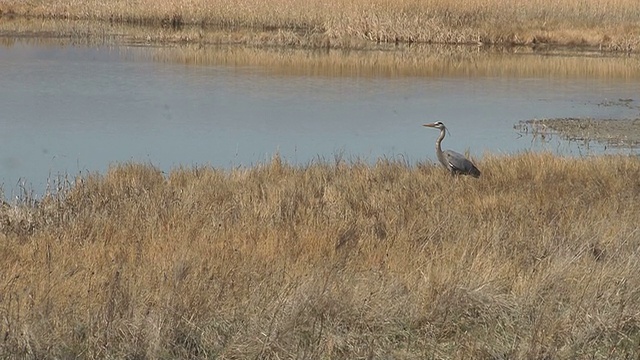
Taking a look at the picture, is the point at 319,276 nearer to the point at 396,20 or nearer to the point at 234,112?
the point at 234,112

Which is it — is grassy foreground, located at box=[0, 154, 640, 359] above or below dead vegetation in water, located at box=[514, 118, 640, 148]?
above

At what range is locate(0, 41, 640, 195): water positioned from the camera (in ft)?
40.4

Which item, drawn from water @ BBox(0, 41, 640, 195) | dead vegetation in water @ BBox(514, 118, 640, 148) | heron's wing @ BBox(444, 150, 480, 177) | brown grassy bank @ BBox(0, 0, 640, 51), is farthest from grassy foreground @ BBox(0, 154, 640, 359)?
brown grassy bank @ BBox(0, 0, 640, 51)

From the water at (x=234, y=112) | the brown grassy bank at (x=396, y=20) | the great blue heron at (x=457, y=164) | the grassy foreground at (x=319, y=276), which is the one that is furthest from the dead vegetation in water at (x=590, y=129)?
the brown grassy bank at (x=396, y=20)

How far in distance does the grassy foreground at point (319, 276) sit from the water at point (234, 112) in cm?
302

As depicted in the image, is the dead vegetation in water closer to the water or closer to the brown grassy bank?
the water

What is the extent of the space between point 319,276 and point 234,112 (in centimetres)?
1080

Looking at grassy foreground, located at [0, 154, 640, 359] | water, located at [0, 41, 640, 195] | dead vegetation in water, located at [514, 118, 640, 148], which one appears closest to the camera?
grassy foreground, located at [0, 154, 640, 359]

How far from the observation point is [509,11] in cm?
2903

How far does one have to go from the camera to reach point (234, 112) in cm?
1592

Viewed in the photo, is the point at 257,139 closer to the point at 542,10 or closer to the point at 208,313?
the point at 208,313

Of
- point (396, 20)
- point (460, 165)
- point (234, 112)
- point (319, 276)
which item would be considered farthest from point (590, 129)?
point (396, 20)

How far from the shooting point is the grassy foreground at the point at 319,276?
469cm

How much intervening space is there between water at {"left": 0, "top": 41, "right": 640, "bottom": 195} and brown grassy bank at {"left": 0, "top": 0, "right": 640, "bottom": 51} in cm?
538
